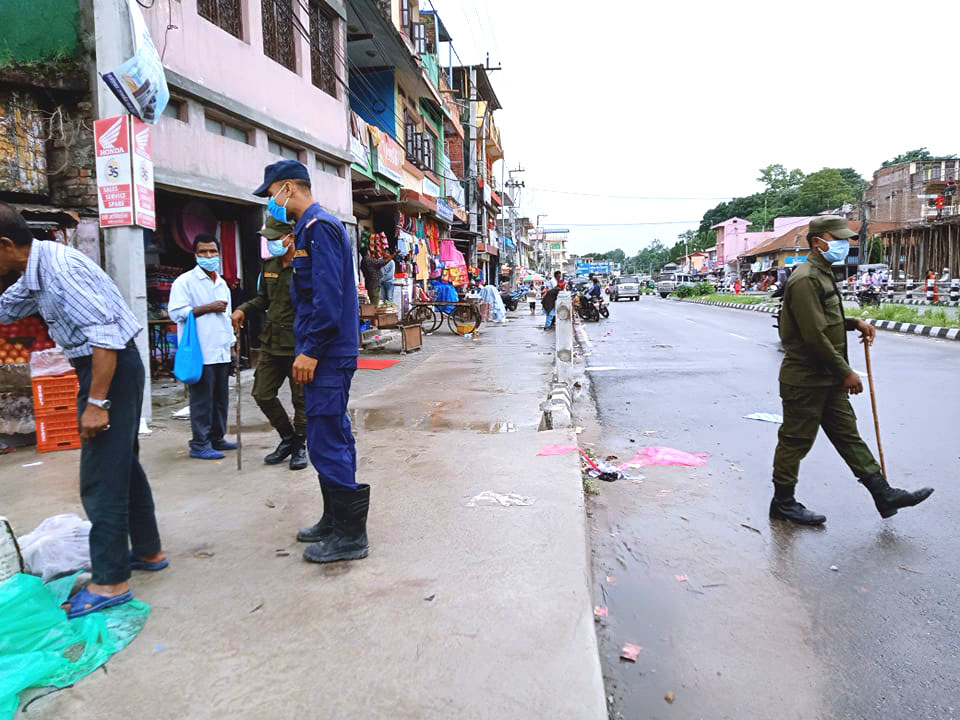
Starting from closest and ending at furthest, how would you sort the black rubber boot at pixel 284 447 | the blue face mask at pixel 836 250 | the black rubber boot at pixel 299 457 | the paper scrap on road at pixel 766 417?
the blue face mask at pixel 836 250, the black rubber boot at pixel 299 457, the black rubber boot at pixel 284 447, the paper scrap on road at pixel 766 417

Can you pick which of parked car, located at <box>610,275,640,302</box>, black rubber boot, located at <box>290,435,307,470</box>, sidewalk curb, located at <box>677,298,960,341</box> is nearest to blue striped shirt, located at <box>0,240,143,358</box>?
black rubber boot, located at <box>290,435,307,470</box>

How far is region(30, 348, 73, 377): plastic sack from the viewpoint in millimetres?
5402

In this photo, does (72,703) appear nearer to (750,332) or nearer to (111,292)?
(111,292)

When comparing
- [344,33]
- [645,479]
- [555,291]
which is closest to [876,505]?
[645,479]

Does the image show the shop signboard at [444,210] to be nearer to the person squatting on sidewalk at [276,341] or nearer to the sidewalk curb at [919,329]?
the sidewalk curb at [919,329]

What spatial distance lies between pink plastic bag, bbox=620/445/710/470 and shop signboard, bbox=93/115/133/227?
507 centimetres

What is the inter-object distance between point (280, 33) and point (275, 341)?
28.6ft

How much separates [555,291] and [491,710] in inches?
692

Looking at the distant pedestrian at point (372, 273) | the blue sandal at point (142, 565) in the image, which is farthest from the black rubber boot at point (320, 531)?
the distant pedestrian at point (372, 273)

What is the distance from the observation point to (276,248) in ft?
14.7

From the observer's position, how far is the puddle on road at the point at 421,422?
6.24 meters

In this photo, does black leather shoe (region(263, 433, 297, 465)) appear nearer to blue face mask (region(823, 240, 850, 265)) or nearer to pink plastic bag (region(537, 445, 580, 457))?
pink plastic bag (region(537, 445, 580, 457))

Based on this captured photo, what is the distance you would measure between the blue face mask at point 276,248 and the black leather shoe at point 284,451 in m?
1.32

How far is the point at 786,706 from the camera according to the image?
2277 mm
